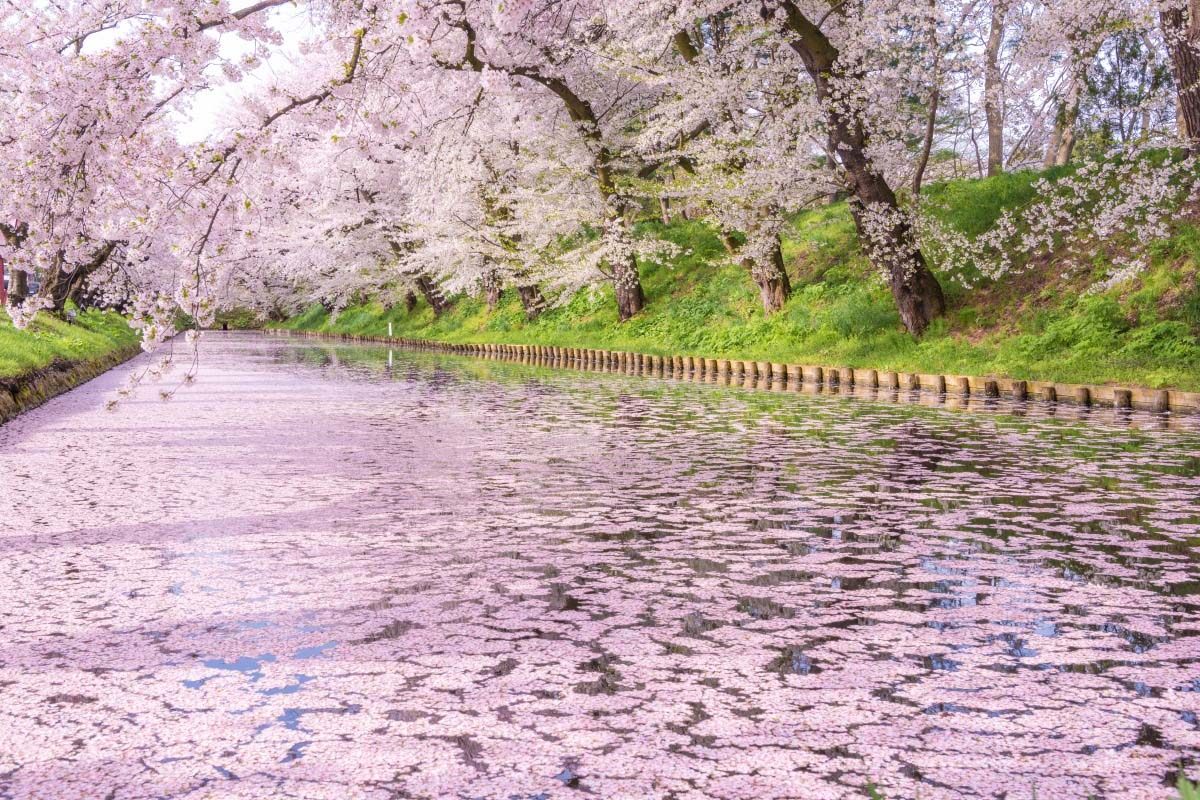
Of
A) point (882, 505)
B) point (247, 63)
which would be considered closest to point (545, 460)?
point (882, 505)

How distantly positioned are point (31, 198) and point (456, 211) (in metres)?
28.8

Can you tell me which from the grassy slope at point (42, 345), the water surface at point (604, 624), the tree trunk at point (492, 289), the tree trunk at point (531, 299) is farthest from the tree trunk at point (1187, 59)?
the tree trunk at point (492, 289)

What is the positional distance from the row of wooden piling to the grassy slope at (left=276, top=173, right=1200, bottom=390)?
2.43ft

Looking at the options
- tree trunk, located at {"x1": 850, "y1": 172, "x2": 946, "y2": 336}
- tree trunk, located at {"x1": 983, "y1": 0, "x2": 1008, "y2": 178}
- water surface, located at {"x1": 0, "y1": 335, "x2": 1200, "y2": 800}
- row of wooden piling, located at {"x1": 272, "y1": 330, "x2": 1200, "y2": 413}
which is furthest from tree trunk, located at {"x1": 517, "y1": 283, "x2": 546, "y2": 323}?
water surface, located at {"x1": 0, "y1": 335, "x2": 1200, "y2": 800}

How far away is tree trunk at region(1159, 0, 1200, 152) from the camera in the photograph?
18.9m

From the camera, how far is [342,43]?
988 centimetres

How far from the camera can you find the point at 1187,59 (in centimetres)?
1944

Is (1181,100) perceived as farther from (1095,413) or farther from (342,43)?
(342,43)

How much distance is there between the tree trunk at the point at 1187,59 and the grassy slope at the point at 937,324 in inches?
71.3

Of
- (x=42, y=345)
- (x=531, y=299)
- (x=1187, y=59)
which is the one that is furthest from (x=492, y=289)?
(x=1187, y=59)

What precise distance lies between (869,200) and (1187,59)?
5997 millimetres

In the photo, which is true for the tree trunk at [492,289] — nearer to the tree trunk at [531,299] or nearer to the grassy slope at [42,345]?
the tree trunk at [531,299]

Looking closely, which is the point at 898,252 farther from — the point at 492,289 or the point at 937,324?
the point at 492,289

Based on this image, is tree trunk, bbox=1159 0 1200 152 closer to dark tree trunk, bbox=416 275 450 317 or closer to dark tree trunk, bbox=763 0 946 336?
dark tree trunk, bbox=763 0 946 336
